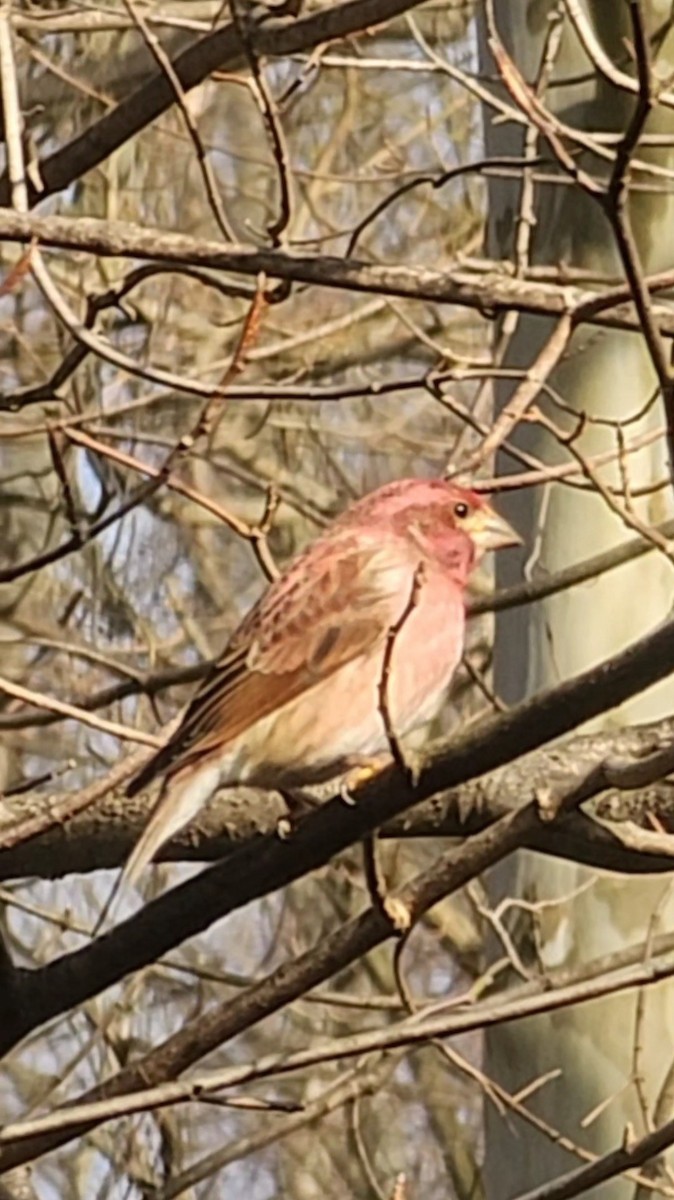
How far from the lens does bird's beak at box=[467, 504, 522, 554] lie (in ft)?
14.0

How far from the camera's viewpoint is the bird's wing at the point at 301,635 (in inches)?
156

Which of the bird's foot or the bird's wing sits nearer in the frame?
the bird's foot

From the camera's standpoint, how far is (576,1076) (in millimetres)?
4531

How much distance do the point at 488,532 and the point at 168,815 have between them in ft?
3.46

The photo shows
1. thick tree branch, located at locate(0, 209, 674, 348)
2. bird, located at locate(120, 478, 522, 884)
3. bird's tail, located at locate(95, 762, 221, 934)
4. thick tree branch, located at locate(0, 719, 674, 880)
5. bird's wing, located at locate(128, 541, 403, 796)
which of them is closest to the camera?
thick tree branch, located at locate(0, 209, 674, 348)

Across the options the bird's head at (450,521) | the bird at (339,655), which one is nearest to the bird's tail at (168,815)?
the bird at (339,655)

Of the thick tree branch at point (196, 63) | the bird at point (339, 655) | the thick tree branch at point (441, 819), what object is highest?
the thick tree branch at point (196, 63)

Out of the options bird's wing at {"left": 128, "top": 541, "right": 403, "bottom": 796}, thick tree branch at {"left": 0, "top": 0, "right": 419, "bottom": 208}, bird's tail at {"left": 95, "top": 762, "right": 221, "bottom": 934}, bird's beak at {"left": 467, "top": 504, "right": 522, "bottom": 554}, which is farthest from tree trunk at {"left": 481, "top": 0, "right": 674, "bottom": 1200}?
bird's tail at {"left": 95, "top": 762, "right": 221, "bottom": 934}

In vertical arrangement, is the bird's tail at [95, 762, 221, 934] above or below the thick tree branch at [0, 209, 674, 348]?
below

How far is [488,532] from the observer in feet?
14.0

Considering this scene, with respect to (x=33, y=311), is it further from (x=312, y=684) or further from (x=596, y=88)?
Answer: (x=312, y=684)

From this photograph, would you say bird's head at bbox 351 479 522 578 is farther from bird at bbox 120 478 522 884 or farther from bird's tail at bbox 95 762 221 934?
bird's tail at bbox 95 762 221 934

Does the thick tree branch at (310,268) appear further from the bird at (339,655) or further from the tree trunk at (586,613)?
the tree trunk at (586,613)

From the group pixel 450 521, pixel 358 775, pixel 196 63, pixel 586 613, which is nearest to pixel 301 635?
pixel 450 521
